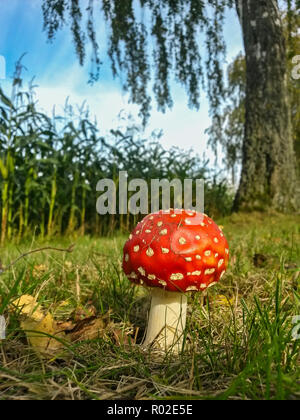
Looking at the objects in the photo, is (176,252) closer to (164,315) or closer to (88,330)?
(164,315)

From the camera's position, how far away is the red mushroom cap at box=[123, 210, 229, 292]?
4.00 feet

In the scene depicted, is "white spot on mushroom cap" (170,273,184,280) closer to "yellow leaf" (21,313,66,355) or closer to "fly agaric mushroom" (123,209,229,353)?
"fly agaric mushroom" (123,209,229,353)

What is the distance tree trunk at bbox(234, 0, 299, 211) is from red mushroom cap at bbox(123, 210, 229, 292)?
11.5 feet

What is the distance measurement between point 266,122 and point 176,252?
158 inches

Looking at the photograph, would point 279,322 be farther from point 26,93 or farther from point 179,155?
point 179,155

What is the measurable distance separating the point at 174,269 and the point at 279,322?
1.24 feet

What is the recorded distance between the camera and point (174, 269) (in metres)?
1.22

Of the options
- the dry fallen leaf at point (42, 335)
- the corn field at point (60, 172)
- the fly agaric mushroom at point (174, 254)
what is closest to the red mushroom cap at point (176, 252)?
the fly agaric mushroom at point (174, 254)

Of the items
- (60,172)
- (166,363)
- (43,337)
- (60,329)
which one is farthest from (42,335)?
(60,172)

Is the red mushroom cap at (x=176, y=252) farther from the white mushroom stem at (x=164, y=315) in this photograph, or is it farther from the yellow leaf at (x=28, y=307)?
the yellow leaf at (x=28, y=307)

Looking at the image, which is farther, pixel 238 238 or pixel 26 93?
pixel 26 93

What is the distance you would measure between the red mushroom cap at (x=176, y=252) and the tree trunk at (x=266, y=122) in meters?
3.50

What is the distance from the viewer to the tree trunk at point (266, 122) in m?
4.60
